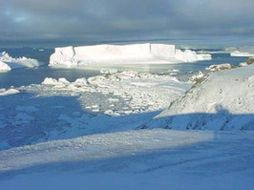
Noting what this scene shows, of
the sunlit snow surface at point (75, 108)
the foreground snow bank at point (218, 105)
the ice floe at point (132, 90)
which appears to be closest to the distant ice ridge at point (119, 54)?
the ice floe at point (132, 90)

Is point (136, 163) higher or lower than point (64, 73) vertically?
higher

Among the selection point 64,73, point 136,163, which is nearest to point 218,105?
point 136,163

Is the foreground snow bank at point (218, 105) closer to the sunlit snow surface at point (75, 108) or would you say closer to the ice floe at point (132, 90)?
the sunlit snow surface at point (75, 108)

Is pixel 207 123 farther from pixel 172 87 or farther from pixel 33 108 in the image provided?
pixel 172 87

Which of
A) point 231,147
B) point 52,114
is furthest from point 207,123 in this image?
point 52,114

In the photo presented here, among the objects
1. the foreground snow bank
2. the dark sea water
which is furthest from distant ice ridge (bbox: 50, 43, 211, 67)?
the foreground snow bank

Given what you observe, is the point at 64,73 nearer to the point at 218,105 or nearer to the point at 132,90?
the point at 132,90
